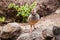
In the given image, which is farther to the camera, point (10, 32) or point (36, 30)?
point (10, 32)

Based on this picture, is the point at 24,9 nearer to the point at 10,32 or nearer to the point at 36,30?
the point at 10,32

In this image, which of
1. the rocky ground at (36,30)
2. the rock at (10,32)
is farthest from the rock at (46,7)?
the rock at (10,32)

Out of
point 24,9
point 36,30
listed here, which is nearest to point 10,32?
point 36,30

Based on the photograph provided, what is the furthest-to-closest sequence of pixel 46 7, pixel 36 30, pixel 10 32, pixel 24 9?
pixel 46 7 → pixel 24 9 → pixel 10 32 → pixel 36 30

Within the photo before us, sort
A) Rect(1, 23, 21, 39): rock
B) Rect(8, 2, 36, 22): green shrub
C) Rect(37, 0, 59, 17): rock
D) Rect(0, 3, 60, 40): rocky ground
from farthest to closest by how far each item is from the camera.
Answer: Rect(37, 0, 59, 17): rock → Rect(8, 2, 36, 22): green shrub → Rect(1, 23, 21, 39): rock → Rect(0, 3, 60, 40): rocky ground

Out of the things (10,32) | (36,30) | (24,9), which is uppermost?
(24,9)

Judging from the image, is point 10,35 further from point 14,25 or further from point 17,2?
point 17,2

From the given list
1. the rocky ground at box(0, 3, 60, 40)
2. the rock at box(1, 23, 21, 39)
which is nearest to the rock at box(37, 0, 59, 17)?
the rocky ground at box(0, 3, 60, 40)

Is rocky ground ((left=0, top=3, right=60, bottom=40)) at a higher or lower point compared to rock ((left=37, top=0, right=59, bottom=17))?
lower

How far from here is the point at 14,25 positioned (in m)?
6.14

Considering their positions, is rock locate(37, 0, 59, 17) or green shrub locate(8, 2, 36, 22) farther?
rock locate(37, 0, 59, 17)

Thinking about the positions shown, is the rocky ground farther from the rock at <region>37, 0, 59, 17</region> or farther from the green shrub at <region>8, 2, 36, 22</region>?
the green shrub at <region>8, 2, 36, 22</region>

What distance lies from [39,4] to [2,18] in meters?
1.57

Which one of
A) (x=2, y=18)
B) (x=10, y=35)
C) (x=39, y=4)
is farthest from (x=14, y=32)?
(x=39, y=4)
